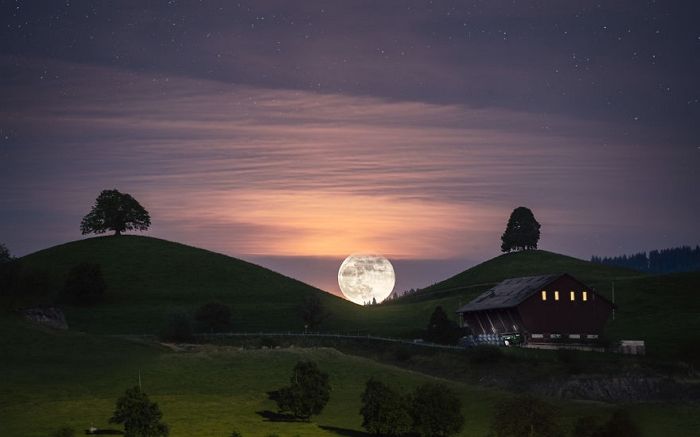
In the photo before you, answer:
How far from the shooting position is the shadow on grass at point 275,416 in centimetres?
8812

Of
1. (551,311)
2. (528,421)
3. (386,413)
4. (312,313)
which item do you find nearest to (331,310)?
(312,313)

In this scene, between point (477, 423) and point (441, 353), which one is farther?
point (441, 353)

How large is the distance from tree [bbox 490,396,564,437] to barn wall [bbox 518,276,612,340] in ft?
193

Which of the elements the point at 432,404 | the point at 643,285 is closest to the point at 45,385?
the point at 432,404

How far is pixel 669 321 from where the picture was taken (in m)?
146

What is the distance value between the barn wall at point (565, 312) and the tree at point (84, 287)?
77.8 metres

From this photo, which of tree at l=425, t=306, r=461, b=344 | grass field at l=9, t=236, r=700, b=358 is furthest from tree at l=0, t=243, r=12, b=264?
tree at l=425, t=306, r=461, b=344

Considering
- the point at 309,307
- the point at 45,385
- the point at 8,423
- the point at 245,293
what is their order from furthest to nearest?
the point at 245,293, the point at 309,307, the point at 45,385, the point at 8,423

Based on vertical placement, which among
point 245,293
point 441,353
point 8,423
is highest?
point 245,293

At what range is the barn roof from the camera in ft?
449

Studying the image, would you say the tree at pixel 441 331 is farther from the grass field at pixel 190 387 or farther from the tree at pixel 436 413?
the tree at pixel 436 413

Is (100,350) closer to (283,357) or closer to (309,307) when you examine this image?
(283,357)

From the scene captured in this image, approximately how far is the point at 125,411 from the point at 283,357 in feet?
132

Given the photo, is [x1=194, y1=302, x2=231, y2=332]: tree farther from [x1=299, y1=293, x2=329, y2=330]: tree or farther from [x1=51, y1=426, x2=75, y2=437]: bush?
[x1=51, y1=426, x2=75, y2=437]: bush
